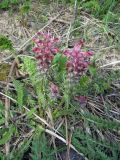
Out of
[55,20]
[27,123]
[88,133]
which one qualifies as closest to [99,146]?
[88,133]

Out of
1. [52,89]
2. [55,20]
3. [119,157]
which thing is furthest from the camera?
[55,20]

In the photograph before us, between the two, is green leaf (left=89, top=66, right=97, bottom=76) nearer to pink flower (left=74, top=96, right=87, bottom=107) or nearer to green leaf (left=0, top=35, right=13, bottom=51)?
pink flower (left=74, top=96, right=87, bottom=107)

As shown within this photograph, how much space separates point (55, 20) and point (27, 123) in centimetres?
119

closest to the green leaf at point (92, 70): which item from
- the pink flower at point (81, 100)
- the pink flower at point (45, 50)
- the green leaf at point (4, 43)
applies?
the pink flower at point (81, 100)

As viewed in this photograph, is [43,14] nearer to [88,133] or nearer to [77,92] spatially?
[77,92]

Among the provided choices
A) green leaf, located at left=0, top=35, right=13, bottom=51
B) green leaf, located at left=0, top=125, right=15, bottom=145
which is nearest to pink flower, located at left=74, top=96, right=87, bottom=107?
green leaf, located at left=0, top=125, right=15, bottom=145

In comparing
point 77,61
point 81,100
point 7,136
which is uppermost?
point 77,61

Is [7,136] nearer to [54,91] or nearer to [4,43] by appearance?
[54,91]

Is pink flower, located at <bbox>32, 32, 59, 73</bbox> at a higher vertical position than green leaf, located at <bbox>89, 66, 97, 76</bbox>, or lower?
higher

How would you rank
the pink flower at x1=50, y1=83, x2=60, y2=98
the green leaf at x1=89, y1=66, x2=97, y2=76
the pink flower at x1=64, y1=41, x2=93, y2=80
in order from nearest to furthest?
1. the pink flower at x1=64, y1=41, x2=93, y2=80
2. the pink flower at x1=50, y1=83, x2=60, y2=98
3. the green leaf at x1=89, y1=66, x2=97, y2=76

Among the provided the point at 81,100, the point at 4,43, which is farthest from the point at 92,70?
the point at 4,43

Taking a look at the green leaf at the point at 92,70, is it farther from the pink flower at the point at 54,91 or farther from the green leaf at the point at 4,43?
the green leaf at the point at 4,43

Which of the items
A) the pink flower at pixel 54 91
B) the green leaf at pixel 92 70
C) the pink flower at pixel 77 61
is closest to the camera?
the pink flower at pixel 77 61

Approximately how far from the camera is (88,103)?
2715mm
